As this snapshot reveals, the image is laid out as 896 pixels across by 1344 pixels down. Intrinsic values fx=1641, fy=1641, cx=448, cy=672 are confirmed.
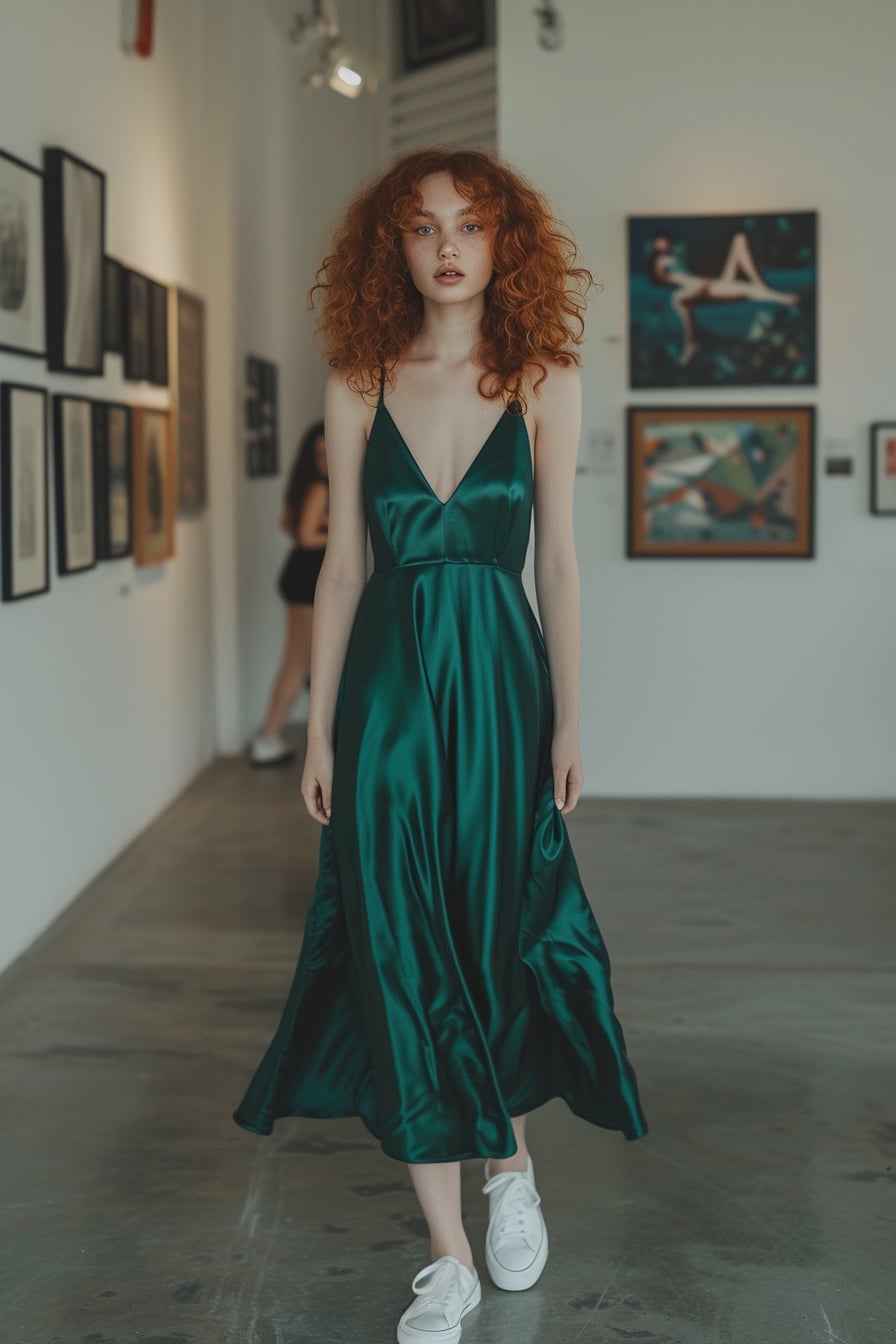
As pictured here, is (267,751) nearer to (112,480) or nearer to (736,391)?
(112,480)

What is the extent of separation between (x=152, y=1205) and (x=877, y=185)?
5302 millimetres

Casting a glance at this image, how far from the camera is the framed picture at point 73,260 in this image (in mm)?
4945

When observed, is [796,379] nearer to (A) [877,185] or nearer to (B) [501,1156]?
(A) [877,185]

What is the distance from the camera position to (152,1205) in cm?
305

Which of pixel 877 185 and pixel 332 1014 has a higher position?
pixel 877 185

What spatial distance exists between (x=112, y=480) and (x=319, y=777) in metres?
3.33

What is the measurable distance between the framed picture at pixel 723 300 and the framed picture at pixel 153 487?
1972 mm

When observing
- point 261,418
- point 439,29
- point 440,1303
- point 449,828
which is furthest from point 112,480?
point 439,29

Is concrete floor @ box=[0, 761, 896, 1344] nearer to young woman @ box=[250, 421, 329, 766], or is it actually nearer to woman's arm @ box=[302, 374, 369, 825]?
woman's arm @ box=[302, 374, 369, 825]

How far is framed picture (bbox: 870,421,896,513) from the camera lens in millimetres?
6824

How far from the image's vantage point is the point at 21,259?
15.3 feet

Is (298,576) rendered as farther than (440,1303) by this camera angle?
Yes

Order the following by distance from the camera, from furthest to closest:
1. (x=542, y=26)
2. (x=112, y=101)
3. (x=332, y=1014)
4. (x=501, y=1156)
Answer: (x=542, y=26)
(x=112, y=101)
(x=332, y=1014)
(x=501, y=1156)

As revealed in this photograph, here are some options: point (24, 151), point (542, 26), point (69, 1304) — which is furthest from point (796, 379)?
point (69, 1304)
